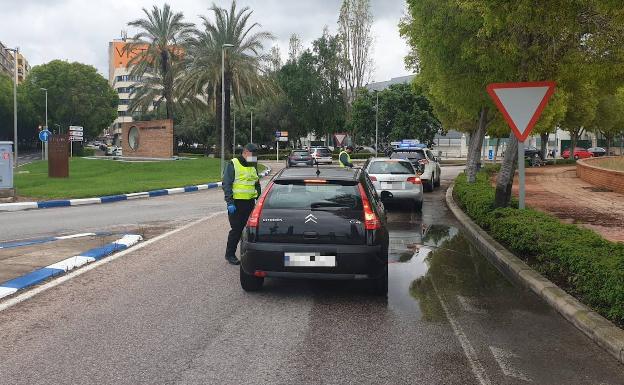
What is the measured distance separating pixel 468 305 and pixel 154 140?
4106cm

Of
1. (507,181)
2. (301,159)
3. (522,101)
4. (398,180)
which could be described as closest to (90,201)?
(398,180)

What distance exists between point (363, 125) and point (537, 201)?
149 feet

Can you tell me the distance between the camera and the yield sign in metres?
8.84

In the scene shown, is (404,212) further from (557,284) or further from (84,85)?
(84,85)

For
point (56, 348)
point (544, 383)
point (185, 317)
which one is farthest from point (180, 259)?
point (544, 383)

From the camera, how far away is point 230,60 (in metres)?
38.5

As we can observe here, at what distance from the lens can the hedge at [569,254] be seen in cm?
545

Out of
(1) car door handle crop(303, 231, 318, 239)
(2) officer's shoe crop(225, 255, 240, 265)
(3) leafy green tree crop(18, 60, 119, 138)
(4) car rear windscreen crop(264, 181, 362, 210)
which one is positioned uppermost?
(3) leafy green tree crop(18, 60, 119, 138)

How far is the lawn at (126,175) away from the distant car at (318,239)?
1559cm

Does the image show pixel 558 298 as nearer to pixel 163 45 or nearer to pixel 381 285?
pixel 381 285

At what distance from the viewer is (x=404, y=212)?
15109 mm

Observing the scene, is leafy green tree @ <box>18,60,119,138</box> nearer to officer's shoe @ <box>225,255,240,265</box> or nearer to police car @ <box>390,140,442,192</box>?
police car @ <box>390,140,442,192</box>

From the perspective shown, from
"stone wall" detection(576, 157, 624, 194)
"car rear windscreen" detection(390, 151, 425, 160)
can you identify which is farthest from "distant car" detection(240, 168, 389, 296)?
"stone wall" detection(576, 157, 624, 194)

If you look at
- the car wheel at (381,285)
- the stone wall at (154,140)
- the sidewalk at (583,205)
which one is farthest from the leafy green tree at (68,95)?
the car wheel at (381,285)
